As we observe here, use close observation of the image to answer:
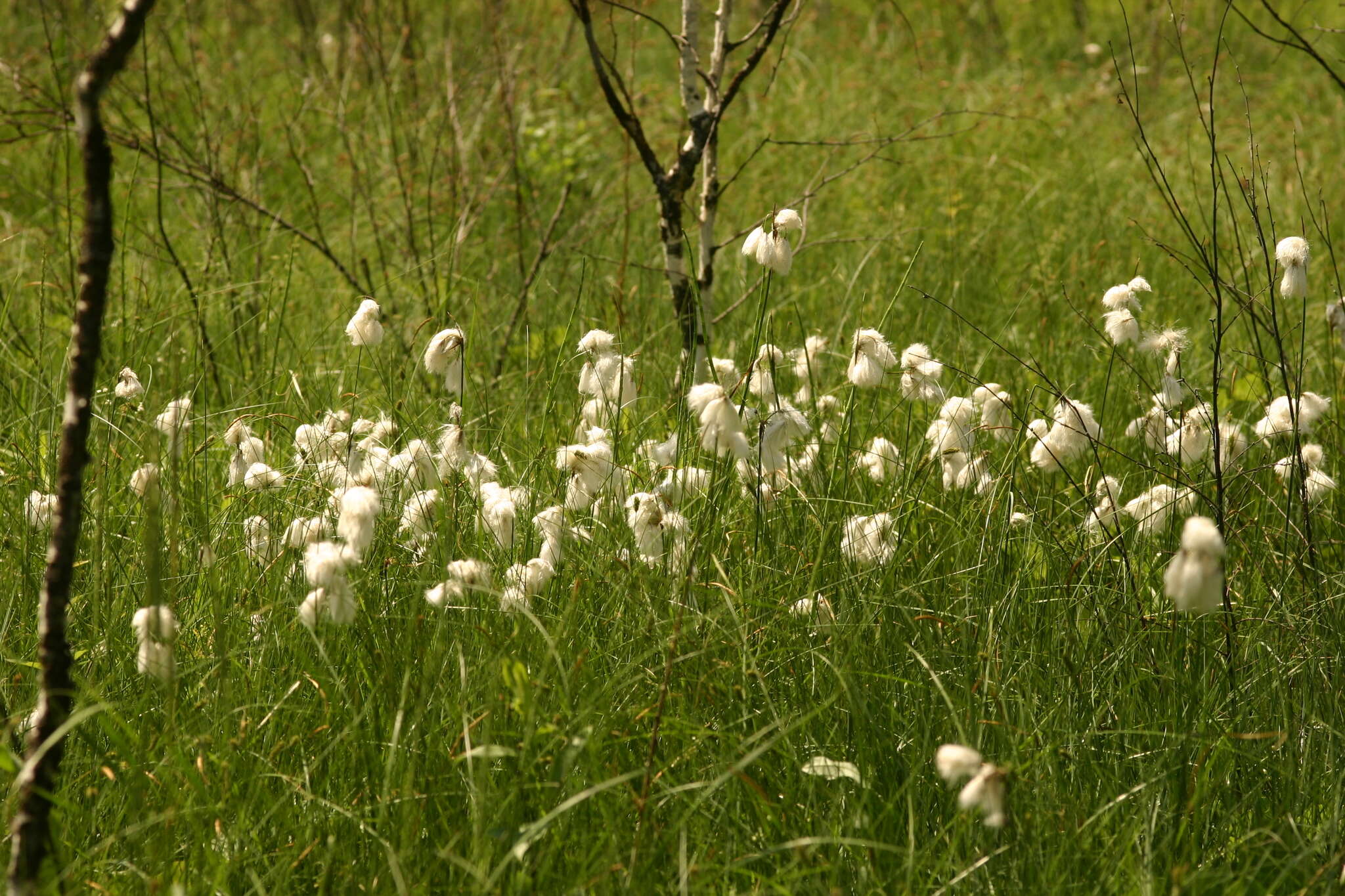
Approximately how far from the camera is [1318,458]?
8.80 feet

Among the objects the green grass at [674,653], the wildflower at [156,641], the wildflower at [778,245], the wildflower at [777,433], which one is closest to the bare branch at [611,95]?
the green grass at [674,653]

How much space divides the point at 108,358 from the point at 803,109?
434cm

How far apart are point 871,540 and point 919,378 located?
46 cm

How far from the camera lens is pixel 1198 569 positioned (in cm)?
133

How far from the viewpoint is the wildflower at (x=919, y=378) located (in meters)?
2.61

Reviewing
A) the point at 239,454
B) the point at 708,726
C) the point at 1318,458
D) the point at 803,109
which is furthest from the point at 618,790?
the point at 803,109

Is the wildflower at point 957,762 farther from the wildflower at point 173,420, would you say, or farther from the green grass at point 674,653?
the wildflower at point 173,420

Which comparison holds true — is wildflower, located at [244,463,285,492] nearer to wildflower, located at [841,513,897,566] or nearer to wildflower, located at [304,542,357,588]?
wildflower, located at [304,542,357,588]

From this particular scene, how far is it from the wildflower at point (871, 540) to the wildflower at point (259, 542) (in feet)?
3.51

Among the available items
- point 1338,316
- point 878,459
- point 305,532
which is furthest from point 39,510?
point 1338,316

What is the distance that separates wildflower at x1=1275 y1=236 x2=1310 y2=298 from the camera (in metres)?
2.32

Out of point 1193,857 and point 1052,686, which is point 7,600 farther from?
point 1193,857

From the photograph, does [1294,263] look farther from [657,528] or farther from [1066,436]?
[657,528]

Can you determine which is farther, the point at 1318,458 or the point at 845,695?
the point at 1318,458
